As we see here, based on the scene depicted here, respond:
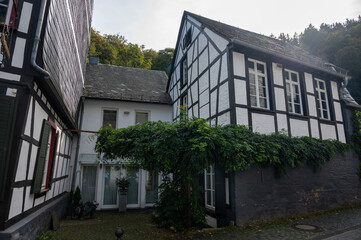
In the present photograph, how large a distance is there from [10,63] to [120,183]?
308 inches

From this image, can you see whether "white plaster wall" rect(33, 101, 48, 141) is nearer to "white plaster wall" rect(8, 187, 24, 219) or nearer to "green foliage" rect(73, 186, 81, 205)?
"white plaster wall" rect(8, 187, 24, 219)

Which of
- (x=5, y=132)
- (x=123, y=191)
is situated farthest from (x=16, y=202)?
(x=123, y=191)

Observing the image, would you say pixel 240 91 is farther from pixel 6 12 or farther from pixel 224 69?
pixel 6 12

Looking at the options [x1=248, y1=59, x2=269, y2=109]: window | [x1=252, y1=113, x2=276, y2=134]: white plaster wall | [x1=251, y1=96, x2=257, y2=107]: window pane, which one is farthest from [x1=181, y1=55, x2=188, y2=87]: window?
[x1=252, y1=113, x2=276, y2=134]: white plaster wall

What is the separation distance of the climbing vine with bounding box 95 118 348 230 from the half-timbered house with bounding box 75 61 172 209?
364cm

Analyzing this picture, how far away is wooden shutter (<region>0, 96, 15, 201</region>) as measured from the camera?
3.67 metres

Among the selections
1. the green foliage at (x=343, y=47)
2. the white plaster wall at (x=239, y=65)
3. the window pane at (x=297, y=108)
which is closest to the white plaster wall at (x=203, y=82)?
the white plaster wall at (x=239, y=65)

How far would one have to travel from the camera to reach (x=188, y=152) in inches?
206

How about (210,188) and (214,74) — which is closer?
(210,188)

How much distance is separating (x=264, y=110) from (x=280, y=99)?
1.02m

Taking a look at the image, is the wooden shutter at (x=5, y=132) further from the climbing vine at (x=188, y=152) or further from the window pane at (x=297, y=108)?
the window pane at (x=297, y=108)

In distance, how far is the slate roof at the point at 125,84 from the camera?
11836 millimetres

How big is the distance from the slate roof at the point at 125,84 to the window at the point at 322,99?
24.0 feet

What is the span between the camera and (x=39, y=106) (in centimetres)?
485
